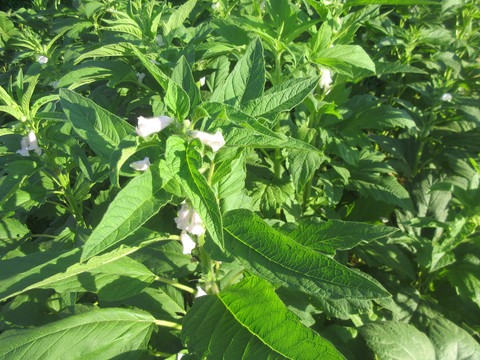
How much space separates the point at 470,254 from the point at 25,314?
119 inches

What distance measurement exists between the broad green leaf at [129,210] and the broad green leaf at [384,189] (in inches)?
78.5

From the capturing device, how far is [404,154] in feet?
10.3

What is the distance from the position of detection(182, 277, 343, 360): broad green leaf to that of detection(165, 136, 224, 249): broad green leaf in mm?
383

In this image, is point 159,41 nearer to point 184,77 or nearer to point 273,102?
point 184,77

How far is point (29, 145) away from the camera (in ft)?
5.98

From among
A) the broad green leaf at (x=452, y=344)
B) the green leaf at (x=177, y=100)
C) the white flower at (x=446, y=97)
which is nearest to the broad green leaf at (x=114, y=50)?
the green leaf at (x=177, y=100)

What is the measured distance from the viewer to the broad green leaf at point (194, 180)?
0.85 metres

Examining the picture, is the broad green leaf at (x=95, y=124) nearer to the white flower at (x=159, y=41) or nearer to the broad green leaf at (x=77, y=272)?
the broad green leaf at (x=77, y=272)

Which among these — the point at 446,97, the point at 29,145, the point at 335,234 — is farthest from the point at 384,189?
the point at 29,145

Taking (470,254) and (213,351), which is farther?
(470,254)

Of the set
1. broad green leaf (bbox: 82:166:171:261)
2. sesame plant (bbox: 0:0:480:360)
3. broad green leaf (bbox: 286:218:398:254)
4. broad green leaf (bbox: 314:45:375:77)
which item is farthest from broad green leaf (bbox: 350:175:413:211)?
broad green leaf (bbox: 82:166:171:261)

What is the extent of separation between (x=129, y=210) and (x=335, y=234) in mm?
754

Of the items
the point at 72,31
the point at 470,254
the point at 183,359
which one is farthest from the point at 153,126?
the point at 72,31

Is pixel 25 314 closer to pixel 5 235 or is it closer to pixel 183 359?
pixel 5 235
